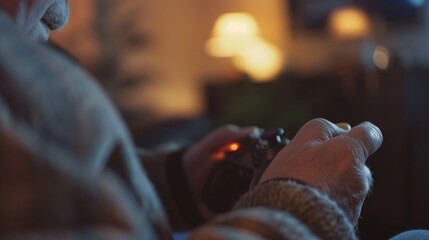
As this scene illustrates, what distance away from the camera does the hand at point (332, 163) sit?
477 mm

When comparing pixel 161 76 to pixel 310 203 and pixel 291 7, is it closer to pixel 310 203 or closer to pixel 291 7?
pixel 291 7

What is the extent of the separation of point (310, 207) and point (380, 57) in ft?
7.37

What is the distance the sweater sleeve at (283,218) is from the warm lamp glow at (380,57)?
2095 millimetres

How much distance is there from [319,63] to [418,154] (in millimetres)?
1308

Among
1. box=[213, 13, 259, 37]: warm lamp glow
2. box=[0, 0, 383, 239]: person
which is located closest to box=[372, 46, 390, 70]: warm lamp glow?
box=[213, 13, 259, 37]: warm lamp glow

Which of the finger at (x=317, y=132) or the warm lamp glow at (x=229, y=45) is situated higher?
the finger at (x=317, y=132)

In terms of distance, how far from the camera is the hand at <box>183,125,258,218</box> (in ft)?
2.69

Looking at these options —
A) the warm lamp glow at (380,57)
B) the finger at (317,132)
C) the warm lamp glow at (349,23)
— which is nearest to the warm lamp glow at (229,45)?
the warm lamp glow at (349,23)

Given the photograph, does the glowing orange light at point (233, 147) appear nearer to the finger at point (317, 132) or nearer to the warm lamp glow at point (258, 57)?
the finger at point (317, 132)

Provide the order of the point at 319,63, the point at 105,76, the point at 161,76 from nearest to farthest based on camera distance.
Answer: the point at 319,63, the point at 105,76, the point at 161,76

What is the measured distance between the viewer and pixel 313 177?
18.6 inches

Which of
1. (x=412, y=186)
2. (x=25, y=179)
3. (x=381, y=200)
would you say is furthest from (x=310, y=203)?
(x=412, y=186)

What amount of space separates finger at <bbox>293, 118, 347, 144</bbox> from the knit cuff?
0.36ft

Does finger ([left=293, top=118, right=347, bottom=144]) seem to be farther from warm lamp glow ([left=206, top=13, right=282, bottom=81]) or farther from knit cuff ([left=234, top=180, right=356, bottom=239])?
warm lamp glow ([left=206, top=13, right=282, bottom=81])
